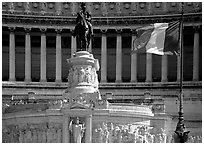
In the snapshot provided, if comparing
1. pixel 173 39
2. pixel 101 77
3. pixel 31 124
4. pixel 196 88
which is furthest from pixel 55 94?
pixel 173 39

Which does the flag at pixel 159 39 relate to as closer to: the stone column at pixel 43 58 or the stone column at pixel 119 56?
the stone column at pixel 119 56

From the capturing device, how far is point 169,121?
6769cm

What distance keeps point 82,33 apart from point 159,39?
13098mm

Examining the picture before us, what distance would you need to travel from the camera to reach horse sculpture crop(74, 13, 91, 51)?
69.1 m

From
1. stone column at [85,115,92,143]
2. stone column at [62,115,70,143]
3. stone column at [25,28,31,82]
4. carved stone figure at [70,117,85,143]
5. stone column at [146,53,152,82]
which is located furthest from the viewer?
stone column at [25,28,31,82]

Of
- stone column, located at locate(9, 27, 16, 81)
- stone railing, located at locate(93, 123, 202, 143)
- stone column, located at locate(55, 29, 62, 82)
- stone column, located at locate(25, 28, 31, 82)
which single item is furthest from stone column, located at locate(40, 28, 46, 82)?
stone railing, located at locate(93, 123, 202, 143)

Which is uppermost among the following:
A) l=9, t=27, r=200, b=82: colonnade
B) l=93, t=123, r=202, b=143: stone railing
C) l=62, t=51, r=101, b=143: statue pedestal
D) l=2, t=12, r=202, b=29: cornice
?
l=2, t=12, r=202, b=29: cornice

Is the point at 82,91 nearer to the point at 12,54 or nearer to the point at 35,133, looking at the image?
the point at 35,133

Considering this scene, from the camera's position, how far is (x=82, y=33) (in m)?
69.1

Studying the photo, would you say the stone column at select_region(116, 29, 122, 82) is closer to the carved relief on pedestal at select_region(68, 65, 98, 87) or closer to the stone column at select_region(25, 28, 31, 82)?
the stone column at select_region(25, 28, 31, 82)

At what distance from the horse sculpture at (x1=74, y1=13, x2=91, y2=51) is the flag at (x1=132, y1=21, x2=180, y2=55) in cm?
899

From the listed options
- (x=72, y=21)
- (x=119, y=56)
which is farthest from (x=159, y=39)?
(x=72, y=21)

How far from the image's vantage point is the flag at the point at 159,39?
56.6m

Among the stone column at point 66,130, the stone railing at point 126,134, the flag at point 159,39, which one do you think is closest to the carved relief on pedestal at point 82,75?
the stone column at point 66,130
